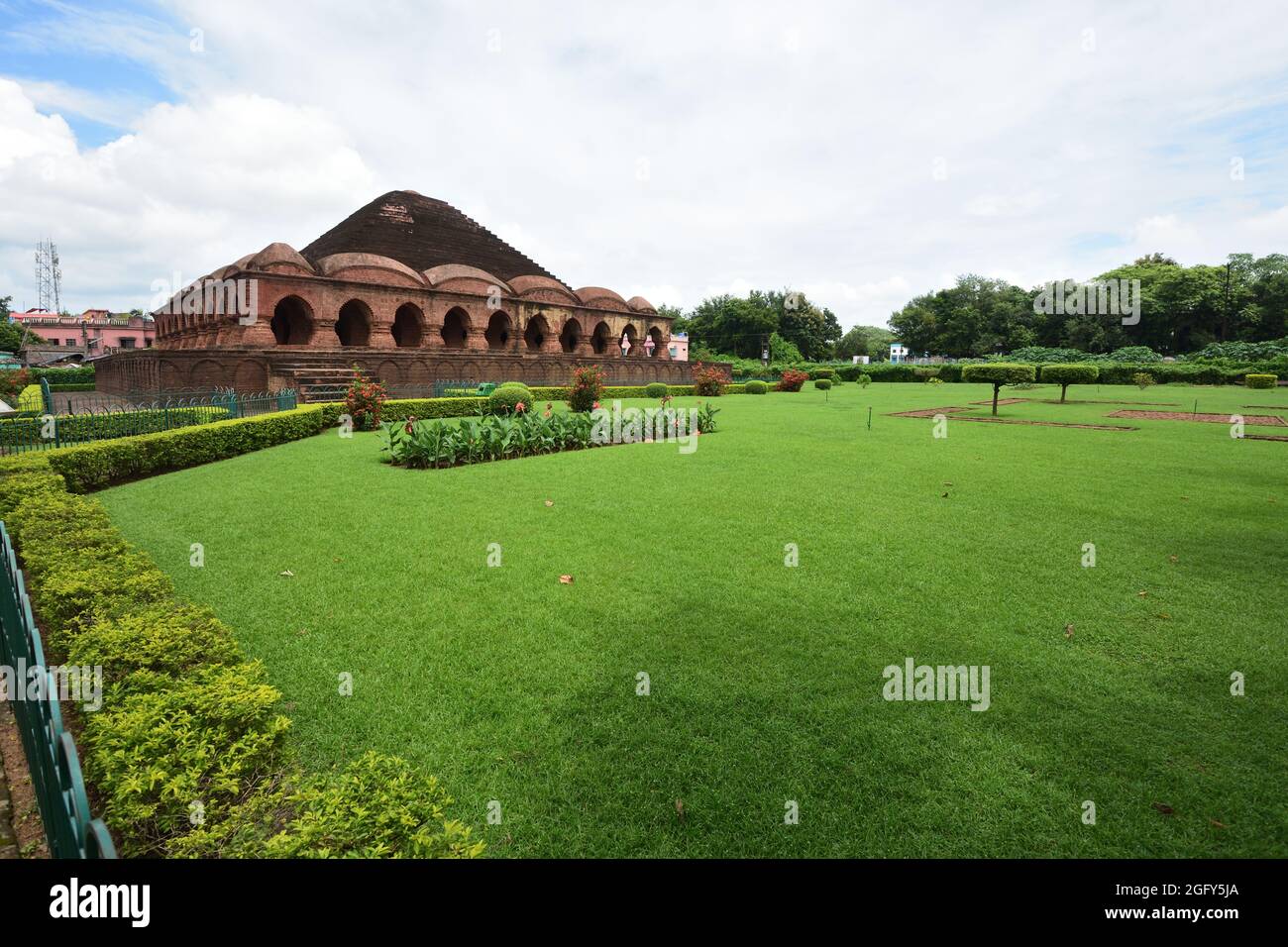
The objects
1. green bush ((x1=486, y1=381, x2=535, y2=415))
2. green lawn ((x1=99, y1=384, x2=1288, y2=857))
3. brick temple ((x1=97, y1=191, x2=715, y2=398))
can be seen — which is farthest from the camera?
brick temple ((x1=97, y1=191, x2=715, y2=398))

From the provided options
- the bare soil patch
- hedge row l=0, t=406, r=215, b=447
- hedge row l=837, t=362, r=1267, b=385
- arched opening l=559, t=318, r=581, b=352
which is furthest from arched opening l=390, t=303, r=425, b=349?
hedge row l=837, t=362, r=1267, b=385

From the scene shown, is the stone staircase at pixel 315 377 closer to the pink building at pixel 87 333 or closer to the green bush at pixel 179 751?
the green bush at pixel 179 751

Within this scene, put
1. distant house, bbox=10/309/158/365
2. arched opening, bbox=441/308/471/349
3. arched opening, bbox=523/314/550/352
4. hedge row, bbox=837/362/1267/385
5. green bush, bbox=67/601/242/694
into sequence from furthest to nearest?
distant house, bbox=10/309/158/365 → hedge row, bbox=837/362/1267/385 → arched opening, bbox=523/314/550/352 → arched opening, bbox=441/308/471/349 → green bush, bbox=67/601/242/694

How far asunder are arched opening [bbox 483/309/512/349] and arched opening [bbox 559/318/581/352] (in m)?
3.63

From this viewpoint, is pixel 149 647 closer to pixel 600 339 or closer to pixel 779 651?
pixel 779 651

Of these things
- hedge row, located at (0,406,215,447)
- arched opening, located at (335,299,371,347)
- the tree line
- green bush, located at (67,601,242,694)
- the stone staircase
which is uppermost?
the tree line

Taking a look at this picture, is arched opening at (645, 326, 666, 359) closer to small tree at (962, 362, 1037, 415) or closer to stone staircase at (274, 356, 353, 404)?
small tree at (962, 362, 1037, 415)

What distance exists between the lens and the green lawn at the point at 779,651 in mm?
2568

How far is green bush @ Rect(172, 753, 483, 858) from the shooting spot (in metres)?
1.85

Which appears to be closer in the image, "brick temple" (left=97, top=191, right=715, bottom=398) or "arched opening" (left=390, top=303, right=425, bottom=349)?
"brick temple" (left=97, top=191, right=715, bottom=398)

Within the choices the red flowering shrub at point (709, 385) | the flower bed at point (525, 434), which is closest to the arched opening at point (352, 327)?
the flower bed at point (525, 434)

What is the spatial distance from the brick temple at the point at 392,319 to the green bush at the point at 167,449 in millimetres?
7876

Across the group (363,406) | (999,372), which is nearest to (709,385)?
(999,372)
